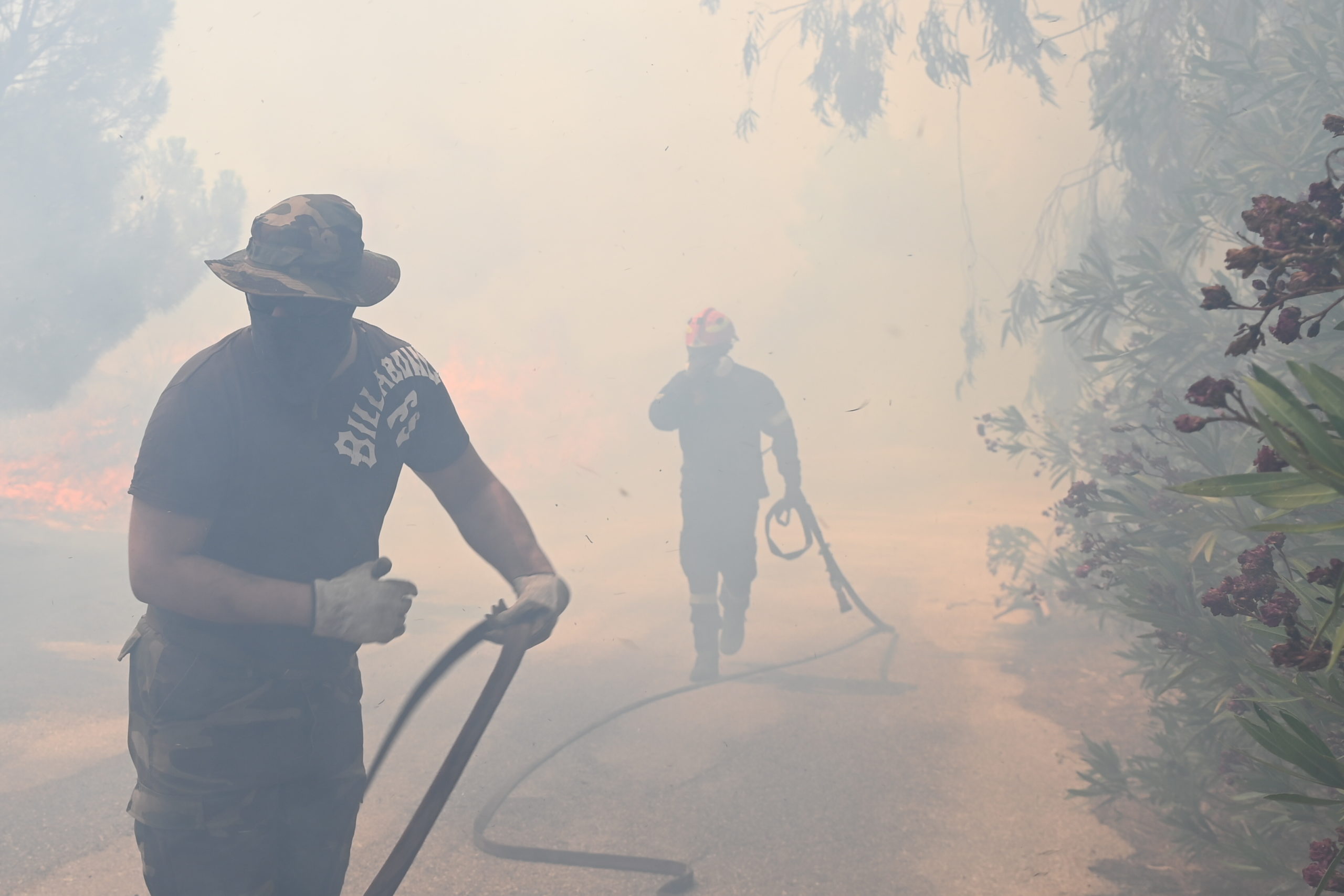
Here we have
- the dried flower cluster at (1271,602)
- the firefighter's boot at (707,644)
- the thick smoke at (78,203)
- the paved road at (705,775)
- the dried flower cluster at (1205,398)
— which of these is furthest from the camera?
the thick smoke at (78,203)

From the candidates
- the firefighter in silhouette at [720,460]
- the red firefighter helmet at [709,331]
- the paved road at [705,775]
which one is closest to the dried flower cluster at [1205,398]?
the paved road at [705,775]

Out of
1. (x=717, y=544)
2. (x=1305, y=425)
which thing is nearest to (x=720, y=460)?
(x=717, y=544)

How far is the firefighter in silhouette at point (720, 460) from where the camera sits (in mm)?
7027

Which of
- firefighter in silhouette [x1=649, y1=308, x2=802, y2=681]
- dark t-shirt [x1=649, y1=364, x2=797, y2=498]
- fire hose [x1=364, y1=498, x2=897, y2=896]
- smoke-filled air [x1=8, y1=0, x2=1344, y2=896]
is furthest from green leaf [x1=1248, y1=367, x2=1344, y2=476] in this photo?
dark t-shirt [x1=649, y1=364, x2=797, y2=498]

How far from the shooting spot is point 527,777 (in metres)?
4.85

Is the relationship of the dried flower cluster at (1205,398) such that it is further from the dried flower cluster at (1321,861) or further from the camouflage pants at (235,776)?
the camouflage pants at (235,776)

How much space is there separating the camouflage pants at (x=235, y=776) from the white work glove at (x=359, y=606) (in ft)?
0.73

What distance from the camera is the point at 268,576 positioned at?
2486 mm

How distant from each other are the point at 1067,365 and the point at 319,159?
6590 centimetres

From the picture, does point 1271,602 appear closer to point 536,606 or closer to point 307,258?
point 536,606

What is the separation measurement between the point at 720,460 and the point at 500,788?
3.39m

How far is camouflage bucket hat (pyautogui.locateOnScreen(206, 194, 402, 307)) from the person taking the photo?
2496 mm

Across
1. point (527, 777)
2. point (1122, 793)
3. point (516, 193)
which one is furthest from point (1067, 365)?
point (516, 193)

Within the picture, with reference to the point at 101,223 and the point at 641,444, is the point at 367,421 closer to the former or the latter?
the point at 101,223
